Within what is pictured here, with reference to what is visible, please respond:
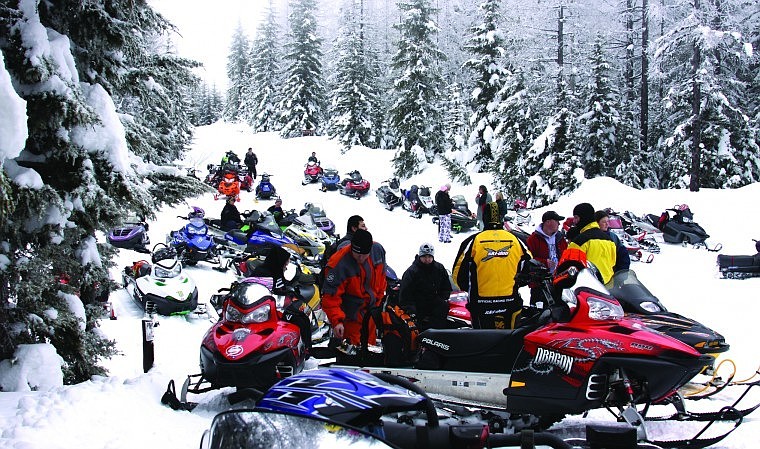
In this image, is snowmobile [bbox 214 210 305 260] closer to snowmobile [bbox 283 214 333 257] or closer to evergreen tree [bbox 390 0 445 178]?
snowmobile [bbox 283 214 333 257]

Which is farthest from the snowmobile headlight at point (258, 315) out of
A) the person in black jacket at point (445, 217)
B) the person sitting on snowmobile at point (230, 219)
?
the person in black jacket at point (445, 217)

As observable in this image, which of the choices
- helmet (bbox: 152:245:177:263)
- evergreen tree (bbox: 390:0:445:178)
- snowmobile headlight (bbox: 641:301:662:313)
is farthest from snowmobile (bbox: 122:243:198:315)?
evergreen tree (bbox: 390:0:445:178)

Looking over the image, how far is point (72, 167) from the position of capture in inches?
217

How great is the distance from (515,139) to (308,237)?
1335cm

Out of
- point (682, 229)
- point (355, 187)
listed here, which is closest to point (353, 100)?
point (355, 187)

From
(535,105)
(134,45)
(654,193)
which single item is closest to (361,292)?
(134,45)

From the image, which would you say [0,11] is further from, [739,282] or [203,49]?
[203,49]

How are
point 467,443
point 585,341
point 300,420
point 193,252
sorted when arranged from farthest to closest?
point 193,252
point 585,341
point 467,443
point 300,420

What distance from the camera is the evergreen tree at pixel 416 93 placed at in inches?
1179

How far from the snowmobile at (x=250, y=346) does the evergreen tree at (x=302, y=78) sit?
37964 mm

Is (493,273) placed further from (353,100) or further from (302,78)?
(302,78)

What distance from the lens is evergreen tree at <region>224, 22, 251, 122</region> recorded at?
204 ft

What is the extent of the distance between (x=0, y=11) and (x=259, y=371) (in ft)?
12.7

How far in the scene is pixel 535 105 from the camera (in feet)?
86.0
